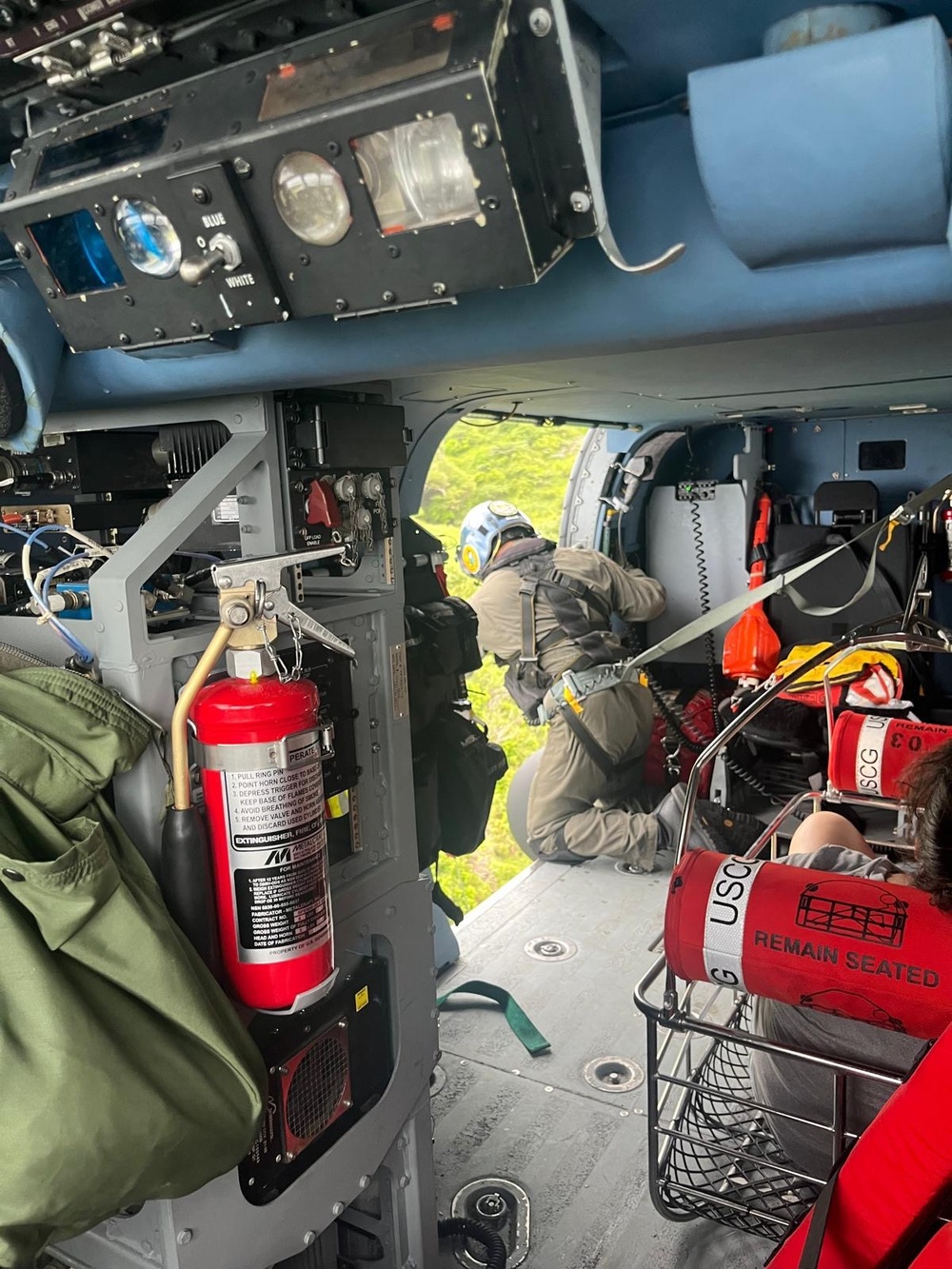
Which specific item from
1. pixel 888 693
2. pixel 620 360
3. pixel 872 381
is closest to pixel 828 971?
pixel 620 360

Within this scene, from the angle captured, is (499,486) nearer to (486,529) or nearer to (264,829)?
(486,529)

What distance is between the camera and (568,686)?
508cm

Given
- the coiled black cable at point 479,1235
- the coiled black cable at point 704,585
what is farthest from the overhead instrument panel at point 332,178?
the coiled black cable at point 704,585

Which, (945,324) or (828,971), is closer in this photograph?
(828,971)

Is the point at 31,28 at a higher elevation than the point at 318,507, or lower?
higher

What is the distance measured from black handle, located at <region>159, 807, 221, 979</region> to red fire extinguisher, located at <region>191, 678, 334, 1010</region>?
40 millimetres

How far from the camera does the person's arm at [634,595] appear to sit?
556 cm

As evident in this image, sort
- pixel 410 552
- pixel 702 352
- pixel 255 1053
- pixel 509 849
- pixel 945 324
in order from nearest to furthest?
1. pixel 255 1053
2. pixel 945 324
3. pixel 702 352
4. pixel 410 552
5. pixel 509 849

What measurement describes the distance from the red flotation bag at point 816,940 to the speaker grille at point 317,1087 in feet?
2.53

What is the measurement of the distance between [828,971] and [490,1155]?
1874 mm

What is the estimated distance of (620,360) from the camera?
Result: 2363 millimetres

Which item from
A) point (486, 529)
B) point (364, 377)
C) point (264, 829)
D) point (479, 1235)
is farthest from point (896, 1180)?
point (486, 529)

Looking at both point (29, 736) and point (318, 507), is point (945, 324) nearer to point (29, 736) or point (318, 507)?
point (318, 507)

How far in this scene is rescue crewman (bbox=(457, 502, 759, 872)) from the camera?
498 cm
